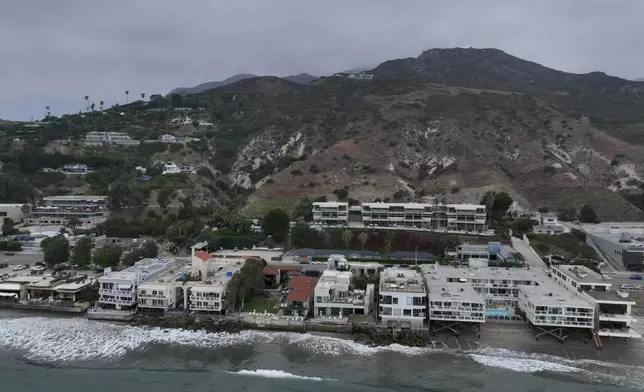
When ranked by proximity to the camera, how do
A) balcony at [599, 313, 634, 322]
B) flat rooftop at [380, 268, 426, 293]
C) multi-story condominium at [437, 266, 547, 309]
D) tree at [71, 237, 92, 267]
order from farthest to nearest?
1. tree at [71, 237, 92, 267]
2. multi-story condominium at [437, 266, 547, 309]
3. flat rooftop at [380, 268, 426, 293]
4. balcony at [599, 313, 634, 322]

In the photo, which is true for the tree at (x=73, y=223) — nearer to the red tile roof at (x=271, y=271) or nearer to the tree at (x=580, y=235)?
the red tile roof at (x=271, y=271)

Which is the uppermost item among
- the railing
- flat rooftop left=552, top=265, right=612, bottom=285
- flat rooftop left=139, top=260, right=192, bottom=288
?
flat rooftop left=552, top=265, right=612, bottom=285

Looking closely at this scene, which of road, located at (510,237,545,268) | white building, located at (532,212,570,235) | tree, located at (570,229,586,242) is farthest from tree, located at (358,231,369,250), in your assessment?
tree, located at (570,229,586,242)

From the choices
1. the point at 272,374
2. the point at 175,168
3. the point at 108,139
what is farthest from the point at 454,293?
the point at 108,139

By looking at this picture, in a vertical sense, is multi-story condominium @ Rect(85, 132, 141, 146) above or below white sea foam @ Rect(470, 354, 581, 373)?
above

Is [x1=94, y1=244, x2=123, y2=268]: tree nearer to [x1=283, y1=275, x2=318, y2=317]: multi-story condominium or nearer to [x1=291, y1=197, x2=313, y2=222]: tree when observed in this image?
[x1=283, y1=275, x2=318, y2=317]: multi-story condominium

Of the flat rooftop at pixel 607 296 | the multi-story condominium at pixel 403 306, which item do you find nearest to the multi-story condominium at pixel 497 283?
the flat rooftop at pixel 607 296

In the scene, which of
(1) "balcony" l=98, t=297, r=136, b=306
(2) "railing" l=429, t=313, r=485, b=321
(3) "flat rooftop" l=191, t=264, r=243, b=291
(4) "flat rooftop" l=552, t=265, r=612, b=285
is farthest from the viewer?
(1) "balcony" l=98, t=297, r=136, b=306

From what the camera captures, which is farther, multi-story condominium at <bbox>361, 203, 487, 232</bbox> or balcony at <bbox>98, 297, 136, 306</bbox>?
multi-story condominium at <bbox>361, 203, 487, 232</bbox>
